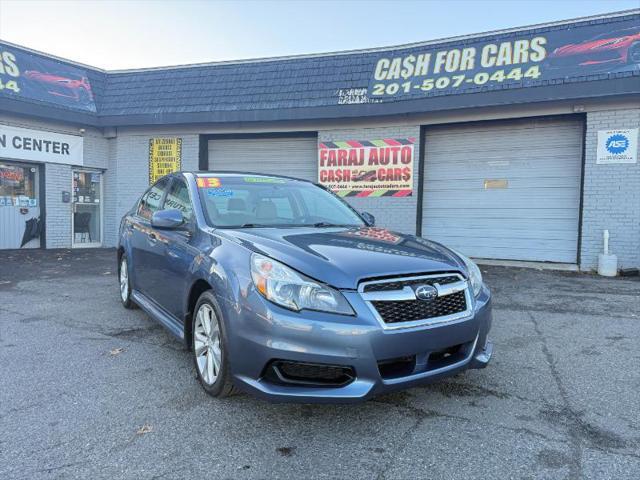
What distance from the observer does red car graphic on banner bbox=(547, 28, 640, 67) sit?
8.48 metres

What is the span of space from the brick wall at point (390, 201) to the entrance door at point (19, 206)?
24.9ft

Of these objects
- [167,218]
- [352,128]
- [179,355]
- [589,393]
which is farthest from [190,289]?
[352,128]

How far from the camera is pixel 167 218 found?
3.64 metres

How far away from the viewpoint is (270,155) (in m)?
12.0

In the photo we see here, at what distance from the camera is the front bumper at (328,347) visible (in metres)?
2.53

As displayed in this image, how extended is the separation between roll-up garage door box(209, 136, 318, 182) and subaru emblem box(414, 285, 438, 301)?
897 cm

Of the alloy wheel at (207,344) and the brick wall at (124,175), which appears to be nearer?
the alloy wheel at (207,344)

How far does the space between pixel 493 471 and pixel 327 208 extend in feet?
8.67

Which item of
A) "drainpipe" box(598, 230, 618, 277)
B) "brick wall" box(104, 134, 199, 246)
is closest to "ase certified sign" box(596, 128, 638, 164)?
"drainpipe" box(598, 230, 618, 277)

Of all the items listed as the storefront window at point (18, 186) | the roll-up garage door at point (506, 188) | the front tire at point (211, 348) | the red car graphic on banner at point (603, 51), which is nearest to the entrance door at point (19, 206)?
the storefront window at point (18, 186)

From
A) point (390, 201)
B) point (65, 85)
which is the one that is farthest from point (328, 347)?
point (65, 85)

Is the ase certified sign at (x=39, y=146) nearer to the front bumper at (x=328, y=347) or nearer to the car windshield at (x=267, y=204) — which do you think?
the car windshield at (x=267, y=204)

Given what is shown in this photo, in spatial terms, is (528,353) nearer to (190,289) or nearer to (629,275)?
(190,289)

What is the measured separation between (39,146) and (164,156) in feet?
9.65
